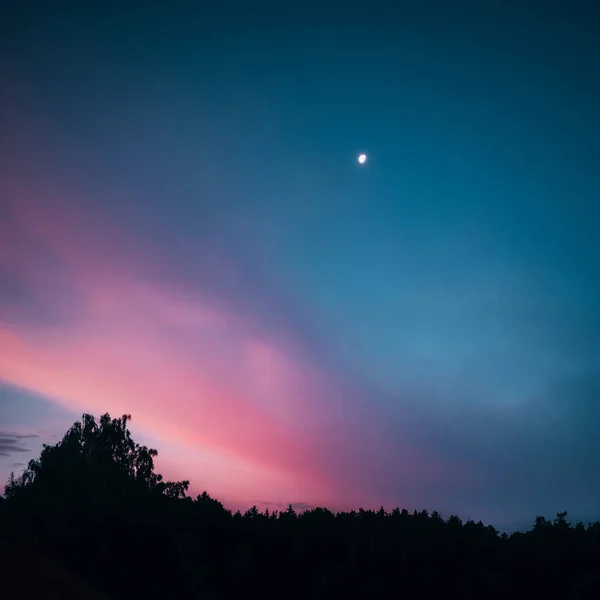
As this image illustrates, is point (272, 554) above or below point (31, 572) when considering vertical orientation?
above

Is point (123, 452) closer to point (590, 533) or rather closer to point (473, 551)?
point (473, 551)

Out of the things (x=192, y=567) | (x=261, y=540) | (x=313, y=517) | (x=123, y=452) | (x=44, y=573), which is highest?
(x=123, y=452)

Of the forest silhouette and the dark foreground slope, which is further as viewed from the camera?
the dark foreground slope

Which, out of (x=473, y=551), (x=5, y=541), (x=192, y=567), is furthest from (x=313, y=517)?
(x=5, y=541)

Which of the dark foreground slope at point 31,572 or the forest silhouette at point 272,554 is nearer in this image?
the forest silhouette at point 272,554

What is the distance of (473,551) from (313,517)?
11.4m

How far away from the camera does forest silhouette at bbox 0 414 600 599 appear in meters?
24.3

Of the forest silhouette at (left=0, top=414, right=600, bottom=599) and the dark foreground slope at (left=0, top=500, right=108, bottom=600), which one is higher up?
the forest silhouette at (left=0, top=414, right=600, bottom=599)

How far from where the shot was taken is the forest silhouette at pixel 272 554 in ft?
79.9

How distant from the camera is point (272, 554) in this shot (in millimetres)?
30609

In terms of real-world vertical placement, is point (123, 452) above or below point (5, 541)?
above

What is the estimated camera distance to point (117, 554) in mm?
32156

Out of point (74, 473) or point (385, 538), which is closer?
point (385, 538)

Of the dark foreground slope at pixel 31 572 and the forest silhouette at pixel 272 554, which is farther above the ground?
the forest silhouette at pixel 272 554
